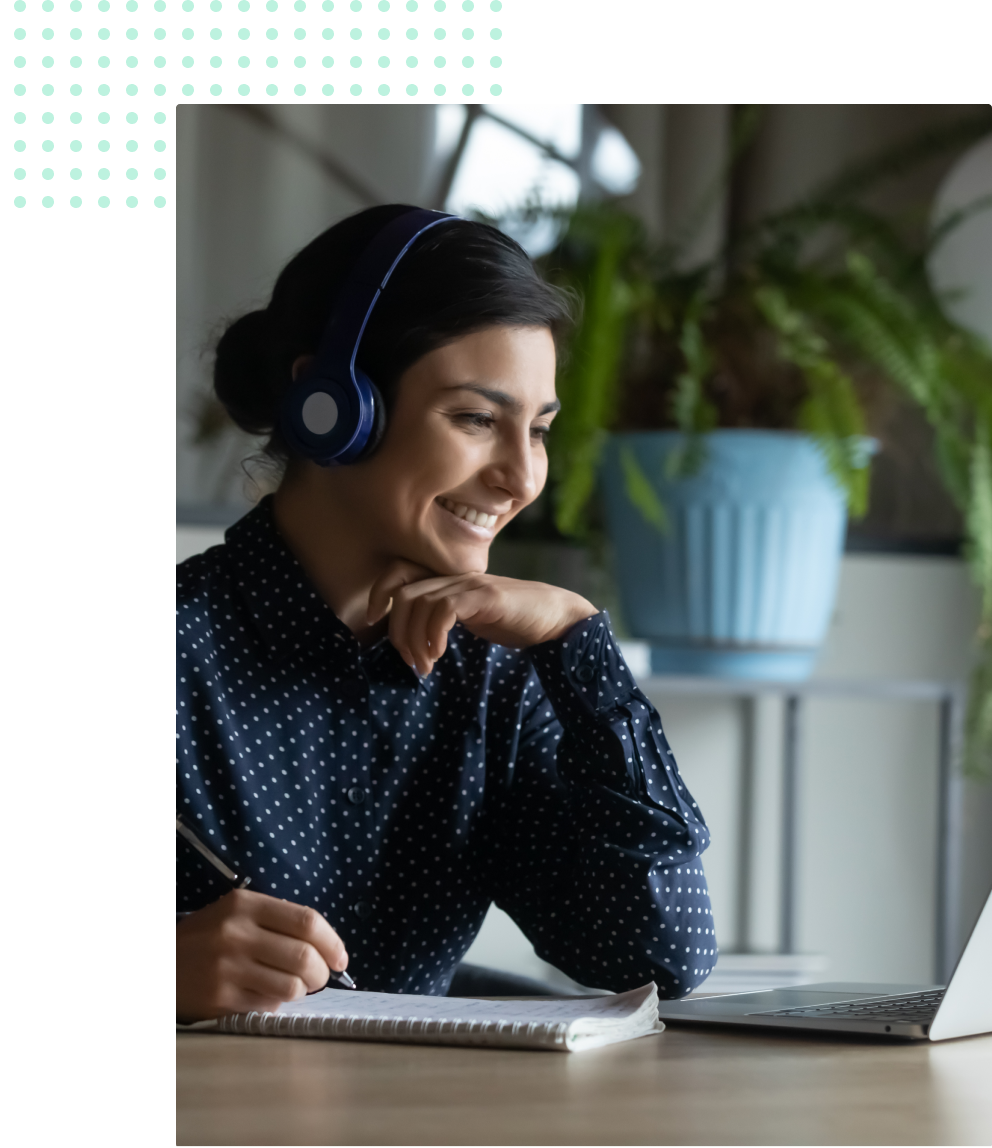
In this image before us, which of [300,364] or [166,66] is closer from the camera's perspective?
[166,66]

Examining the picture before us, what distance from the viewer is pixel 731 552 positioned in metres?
1.74

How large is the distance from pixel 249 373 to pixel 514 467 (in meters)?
0.21

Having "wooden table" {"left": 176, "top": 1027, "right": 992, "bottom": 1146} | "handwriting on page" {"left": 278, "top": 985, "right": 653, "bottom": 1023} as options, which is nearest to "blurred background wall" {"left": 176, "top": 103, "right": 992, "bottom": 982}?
"handwriting on page" {"left": 278, "top": 985, "right": 653, "bottom": 1023}

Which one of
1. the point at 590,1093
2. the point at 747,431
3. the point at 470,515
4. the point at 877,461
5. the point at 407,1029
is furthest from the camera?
→ the point at 877,461

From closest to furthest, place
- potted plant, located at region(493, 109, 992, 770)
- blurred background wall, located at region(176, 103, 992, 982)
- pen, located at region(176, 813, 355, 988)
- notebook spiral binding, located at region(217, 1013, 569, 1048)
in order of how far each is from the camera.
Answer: notebook spiral binding, located at region(217, 1013, 569, 1048)
pen, located at region(176, 813, 355, 988)
potted plant, located at region(493, 109, 992, 770)
blurred background wall, located at region(176, 103, 992, 982)

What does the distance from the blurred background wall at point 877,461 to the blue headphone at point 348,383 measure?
957 mm

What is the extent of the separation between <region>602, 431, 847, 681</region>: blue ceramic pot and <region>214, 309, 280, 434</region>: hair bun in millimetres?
850

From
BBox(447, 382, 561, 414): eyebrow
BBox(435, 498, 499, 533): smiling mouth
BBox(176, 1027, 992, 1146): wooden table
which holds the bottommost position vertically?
BBox(176, 1027, 992, 1146): wooden table

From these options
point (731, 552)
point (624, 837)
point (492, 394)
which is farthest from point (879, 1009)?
point (731, 552)

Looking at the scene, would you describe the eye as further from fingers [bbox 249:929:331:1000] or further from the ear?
fingers [bbox 249:929:331:1000]

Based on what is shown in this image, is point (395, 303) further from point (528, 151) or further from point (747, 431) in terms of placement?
point (528, 151)

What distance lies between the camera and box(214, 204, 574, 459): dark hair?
0.85 m

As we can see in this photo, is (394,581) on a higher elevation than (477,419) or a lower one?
lower

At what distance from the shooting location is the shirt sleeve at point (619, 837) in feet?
2.92
